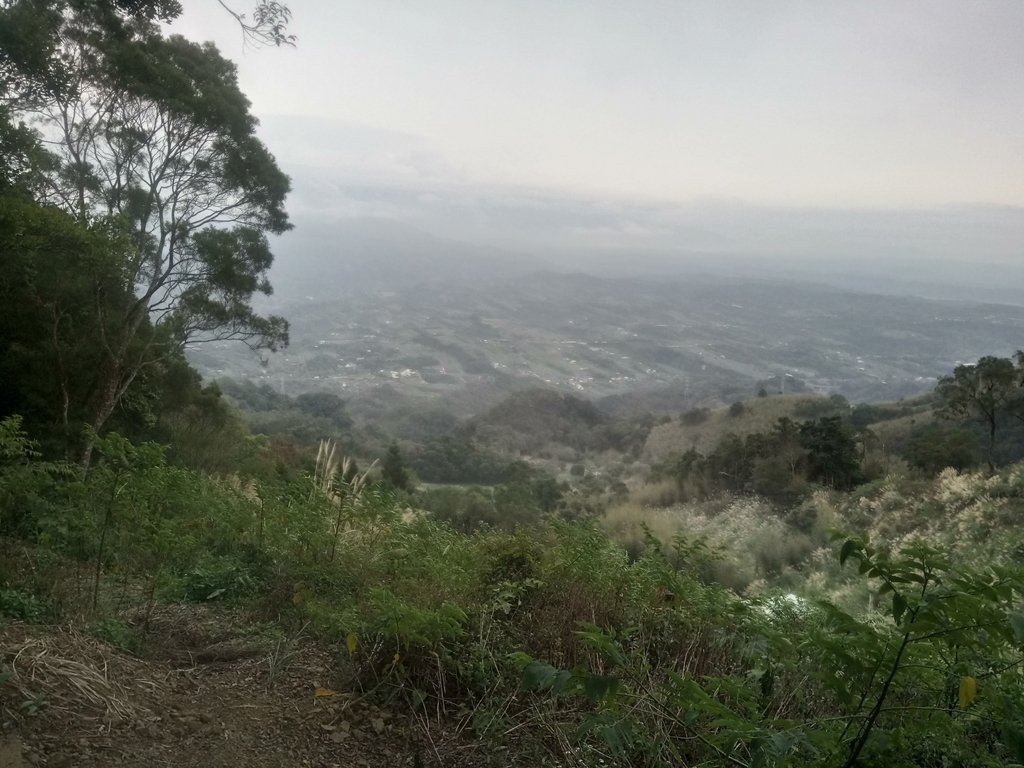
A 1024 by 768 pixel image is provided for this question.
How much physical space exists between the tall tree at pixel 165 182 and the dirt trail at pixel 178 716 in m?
8.00

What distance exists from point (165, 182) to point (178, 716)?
12.1 m

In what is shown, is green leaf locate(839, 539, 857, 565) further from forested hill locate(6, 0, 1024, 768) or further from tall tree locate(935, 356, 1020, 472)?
tall tree locate(935, 356, 1020, 472)

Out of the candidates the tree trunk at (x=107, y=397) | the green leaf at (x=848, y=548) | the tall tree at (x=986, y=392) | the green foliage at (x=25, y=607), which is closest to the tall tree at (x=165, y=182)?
the tree trunk at (x=107, y=397)

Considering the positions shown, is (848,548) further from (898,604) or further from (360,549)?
(360,549)

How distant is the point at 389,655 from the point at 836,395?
1234 inches

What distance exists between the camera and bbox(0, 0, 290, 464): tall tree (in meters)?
11.1

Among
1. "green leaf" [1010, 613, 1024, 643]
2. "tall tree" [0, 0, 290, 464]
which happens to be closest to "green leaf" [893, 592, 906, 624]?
"green leaf" [1010, 613, 1024, 643]

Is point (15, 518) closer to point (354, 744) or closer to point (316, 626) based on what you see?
point (316, 626)

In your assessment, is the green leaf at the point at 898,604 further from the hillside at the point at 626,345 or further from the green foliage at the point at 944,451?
the hillside at the point at 626,345

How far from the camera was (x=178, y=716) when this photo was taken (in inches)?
123

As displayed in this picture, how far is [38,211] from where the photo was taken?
7.92 metres

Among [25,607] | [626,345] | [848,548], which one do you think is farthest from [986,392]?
[626,345]

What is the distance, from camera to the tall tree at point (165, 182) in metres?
11.1

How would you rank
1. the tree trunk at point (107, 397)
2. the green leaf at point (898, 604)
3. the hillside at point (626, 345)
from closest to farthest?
the green leaf at point (898, 604)
the tree trunk at point (107, 397)
the hillside at point (626, 345)
